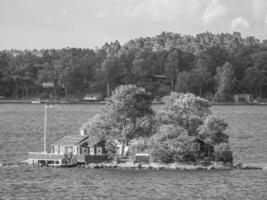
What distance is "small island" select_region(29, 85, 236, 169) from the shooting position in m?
83.1

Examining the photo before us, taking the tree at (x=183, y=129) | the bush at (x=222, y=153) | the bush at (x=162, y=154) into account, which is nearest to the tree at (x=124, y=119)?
the tree at (x=183, y=129)

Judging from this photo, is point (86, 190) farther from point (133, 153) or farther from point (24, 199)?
point (133, 153)

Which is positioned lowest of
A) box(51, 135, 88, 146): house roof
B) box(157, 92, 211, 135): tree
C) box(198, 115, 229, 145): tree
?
box(51, 135, 88, 146): house roof

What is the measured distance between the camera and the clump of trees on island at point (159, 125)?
83.3 m

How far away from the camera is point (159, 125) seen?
8606cm

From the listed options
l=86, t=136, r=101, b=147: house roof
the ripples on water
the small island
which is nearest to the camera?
the ripples on water

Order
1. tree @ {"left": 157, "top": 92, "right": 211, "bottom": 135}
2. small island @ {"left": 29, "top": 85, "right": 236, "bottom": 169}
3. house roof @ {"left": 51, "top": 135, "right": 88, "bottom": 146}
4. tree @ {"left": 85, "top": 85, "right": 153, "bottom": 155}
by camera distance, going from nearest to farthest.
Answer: small island @ {"left": 29, "top": 85, "right": 236, "bottom": 169} < tree @ {"left": 157, "top": 92, "right": 211, "bottom": 135} < tree @ {"left": 85, "top": 85, "right": 153, "bottom": 155} < house roof @ {"left": 51, "top": 135, "right": 88, "bottom": 146}

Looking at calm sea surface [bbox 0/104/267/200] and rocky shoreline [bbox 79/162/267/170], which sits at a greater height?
rocky shoreline [bbox 79/162/267/170]

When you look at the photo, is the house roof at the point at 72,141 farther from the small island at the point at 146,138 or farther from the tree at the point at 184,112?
the tree at the point at 184,112

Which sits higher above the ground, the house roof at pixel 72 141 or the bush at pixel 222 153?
the house roof at pixel 72 141

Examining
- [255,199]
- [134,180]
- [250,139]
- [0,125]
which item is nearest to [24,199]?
[134,180]

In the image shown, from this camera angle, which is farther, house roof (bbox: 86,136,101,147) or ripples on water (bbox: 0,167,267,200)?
house roof (bbox: 86,136,101,147)

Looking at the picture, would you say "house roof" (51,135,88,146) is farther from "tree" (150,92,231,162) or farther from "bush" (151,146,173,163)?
"bush" (151,146,173,163)

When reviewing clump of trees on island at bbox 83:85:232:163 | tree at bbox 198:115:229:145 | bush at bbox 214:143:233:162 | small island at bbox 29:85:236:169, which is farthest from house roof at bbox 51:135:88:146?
bush at bbox 214:143:233:162
